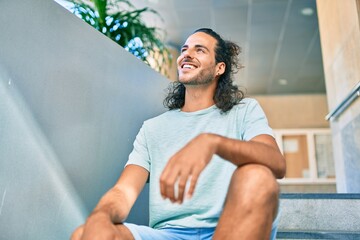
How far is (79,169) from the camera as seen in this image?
136cm

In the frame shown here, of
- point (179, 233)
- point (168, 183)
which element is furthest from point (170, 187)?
point (179, 233)

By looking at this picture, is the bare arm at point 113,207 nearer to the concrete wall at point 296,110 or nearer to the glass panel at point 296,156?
the glass panel at point 296,156

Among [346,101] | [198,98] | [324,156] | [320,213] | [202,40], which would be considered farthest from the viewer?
[324,156]

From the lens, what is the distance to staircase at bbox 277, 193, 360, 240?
1.95 metres

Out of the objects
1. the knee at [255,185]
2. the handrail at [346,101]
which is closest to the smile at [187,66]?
the knee at [255,185]

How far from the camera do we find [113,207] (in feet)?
3.33

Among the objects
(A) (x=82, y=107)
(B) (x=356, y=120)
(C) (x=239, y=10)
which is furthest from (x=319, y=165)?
(A) (x=82, y=107)

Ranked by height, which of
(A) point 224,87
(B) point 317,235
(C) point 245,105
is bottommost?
(B) point 317,235

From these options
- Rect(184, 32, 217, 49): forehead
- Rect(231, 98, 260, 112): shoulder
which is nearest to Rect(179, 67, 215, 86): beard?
Rect(184, 32, 217, 49): forehead

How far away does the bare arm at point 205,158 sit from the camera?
756 mm

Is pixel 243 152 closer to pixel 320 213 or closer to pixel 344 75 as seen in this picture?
pixel 320 213

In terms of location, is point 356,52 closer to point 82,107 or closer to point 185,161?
point 82,107

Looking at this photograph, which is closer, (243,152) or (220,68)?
(243,152)

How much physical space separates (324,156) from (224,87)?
693 centimetres
